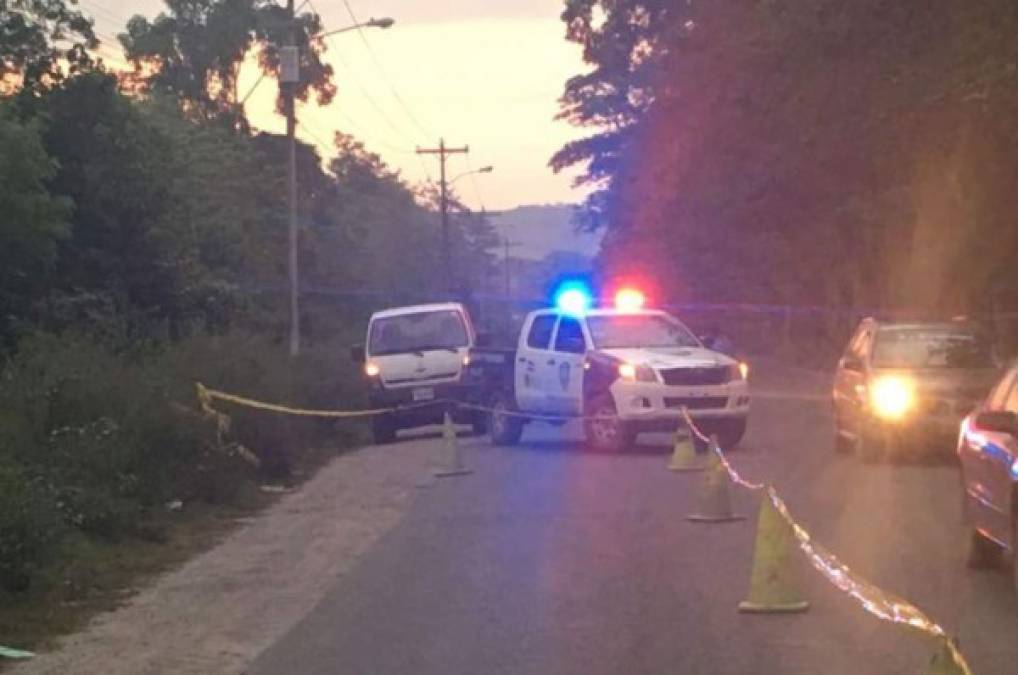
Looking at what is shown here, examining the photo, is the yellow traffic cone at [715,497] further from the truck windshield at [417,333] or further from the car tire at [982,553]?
the truck windshield at [417,333]

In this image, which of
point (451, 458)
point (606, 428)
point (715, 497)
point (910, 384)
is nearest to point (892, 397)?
point (910, 384)

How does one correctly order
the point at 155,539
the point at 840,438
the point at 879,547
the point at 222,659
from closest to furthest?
the point at 222,659 → the point at 879,547 → the point at 155,539 → the point at 840,438

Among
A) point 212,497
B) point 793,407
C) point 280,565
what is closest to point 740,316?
point 793,407

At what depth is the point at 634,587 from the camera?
11961mm

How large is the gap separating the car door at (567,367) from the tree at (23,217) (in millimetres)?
7304

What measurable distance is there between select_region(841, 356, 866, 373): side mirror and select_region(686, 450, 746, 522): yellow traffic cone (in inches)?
259

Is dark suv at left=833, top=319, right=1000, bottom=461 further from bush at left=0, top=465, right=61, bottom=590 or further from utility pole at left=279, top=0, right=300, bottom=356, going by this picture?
utility pole at left=279, top=0, right=300, bottom=356

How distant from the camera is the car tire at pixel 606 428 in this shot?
2312 centimetres

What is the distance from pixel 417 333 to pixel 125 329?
4866mm

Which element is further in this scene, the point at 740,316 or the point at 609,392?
the point at 740,316

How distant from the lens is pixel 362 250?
8138cm

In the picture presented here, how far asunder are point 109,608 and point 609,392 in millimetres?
11860

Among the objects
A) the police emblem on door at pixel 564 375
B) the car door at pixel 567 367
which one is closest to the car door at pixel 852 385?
the car door at pixel 567 367

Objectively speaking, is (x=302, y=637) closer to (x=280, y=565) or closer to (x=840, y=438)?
(x=280, y=565)
